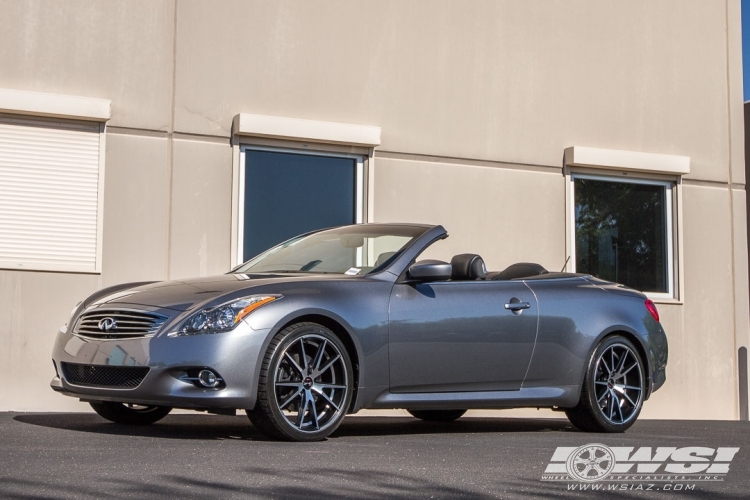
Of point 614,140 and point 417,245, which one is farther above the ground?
point 614,140

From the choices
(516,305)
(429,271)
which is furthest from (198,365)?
(516,305)

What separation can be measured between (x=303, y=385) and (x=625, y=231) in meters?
7.64

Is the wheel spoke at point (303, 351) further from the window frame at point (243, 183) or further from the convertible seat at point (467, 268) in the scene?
the window frame at point (243, 183)

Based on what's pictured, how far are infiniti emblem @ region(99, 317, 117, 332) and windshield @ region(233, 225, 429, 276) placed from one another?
143 centimetres

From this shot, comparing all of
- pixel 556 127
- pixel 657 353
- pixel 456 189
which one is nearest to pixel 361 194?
pixel 456 189

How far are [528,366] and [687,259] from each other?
20.8 ft

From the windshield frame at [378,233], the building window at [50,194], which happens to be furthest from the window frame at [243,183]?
the windshield frame at [378,233]

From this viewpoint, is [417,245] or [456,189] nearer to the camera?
[417,245]

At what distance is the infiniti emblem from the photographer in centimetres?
744

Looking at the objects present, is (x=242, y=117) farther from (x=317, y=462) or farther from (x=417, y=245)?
(x=317, y=462)

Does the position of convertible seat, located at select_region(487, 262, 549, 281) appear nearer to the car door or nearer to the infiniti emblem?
the car door

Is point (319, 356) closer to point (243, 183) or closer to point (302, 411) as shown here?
point (302, 411)

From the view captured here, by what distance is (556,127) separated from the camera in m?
13.6
